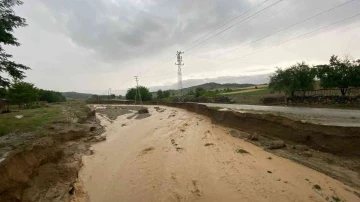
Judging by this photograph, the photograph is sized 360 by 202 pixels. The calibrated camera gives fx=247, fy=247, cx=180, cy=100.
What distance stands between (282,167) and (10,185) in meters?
12.0

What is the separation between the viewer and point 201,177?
11812 millimetres

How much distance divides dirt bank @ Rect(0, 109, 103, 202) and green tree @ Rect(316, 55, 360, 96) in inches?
1415

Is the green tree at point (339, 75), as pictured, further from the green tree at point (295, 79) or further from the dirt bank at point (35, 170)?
the dirt bank at point (35, 170)

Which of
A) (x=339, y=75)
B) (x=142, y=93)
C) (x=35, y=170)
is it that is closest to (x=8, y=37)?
(x=35, y=170)

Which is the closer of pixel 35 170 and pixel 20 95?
pixel 35 170

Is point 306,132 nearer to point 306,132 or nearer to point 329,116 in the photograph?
point 306,132

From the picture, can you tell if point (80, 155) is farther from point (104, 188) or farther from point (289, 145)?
point (289, 145)

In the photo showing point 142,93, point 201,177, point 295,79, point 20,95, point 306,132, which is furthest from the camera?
point 142,93

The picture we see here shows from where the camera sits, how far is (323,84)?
128ft

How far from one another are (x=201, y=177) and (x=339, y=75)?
33750 mm

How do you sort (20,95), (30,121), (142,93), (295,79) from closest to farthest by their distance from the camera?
1. (30,121)
2. (295,79)
3. (20,95)
4. (142,93)

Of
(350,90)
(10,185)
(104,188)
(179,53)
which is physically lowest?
(104,188)

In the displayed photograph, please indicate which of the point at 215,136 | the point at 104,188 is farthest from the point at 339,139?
the point at 104,188

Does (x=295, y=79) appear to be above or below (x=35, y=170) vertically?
above
